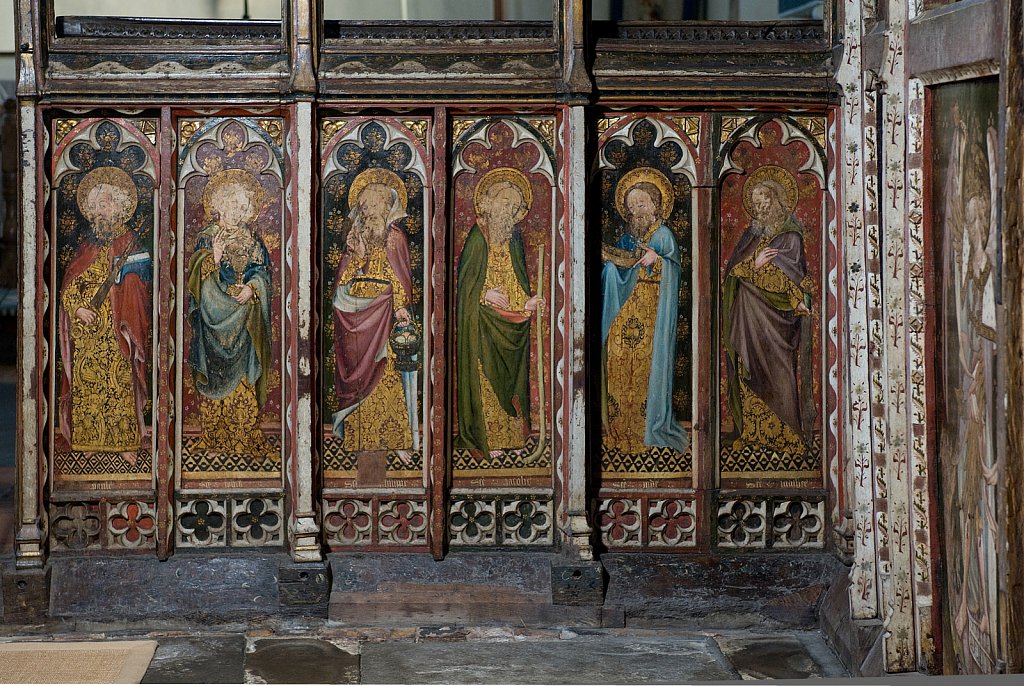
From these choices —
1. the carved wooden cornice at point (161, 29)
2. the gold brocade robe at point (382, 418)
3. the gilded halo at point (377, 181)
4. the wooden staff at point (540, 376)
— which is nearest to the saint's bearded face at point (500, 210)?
the wooden staff at point (540, 376)

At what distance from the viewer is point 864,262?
6.06 m

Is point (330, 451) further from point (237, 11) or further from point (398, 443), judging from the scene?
point (237, 11)

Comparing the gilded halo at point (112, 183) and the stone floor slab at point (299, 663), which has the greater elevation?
the gilded halo at point (112, 183)

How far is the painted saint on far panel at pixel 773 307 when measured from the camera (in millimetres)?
6848

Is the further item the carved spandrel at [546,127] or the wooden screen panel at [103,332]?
the carved spandrel at [546,127]

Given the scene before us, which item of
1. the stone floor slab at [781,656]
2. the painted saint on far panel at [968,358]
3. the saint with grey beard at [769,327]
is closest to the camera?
the painted saint on far panel at [968,358]

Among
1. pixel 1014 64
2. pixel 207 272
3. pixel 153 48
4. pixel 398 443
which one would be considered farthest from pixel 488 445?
pixel 1014 64

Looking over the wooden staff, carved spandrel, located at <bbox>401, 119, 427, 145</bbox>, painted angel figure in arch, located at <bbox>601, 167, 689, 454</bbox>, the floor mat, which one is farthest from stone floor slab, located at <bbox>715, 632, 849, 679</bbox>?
carved spandrel, located at <bbox>401, 119, 427, 145</bbox>

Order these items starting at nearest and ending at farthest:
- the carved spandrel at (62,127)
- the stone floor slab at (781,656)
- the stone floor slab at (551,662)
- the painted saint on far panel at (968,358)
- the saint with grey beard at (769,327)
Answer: the painted saint on far panel at (968,358) < the stone floor slab at (551,662) < the stone floor slab at (781,656) < the carved spandrel at (62,127) < the saint with grey beard at (769,327)

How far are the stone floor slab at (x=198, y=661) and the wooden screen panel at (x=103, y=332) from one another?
2.10 ft

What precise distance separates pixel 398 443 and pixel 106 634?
1668 mm

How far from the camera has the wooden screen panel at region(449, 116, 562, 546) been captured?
6.80 m

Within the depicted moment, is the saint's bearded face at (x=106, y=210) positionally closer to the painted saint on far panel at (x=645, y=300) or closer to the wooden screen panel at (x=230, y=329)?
the wooden screen panel at (x=230, y=329)

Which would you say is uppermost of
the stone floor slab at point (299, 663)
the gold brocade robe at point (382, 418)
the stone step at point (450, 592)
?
the gold brocade robe at point (382, 418)
